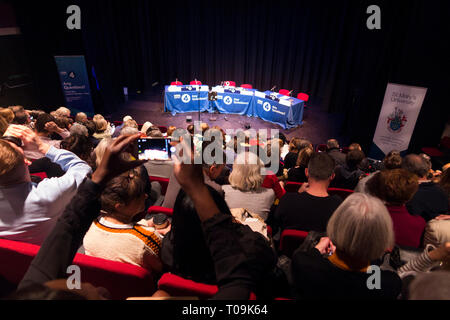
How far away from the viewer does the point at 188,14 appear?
11.2m

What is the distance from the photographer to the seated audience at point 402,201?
6.15 feet

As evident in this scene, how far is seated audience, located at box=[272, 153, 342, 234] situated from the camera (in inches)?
79.0

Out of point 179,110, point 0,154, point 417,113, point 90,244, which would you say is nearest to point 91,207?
point 90,244

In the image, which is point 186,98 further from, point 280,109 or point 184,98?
point 280,109

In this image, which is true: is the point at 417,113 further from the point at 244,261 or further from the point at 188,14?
the point at 188,14

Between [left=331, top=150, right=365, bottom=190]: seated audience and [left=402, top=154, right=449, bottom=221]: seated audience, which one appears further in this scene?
[left=331, top=150, right=365, bottom=190]: seated audience

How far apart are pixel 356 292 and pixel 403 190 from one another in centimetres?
113

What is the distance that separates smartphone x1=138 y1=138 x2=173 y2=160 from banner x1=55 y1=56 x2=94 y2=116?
5405mm

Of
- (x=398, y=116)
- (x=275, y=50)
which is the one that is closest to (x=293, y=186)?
(x=398, y=116)

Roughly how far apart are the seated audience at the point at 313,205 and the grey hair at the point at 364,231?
91 cm

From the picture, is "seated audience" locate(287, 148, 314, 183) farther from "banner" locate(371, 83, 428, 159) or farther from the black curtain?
the black curtain

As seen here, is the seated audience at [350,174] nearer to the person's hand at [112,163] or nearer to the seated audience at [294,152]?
the seated audience at [294,152]

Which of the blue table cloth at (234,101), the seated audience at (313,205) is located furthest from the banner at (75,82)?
the seated audience at (313,205)

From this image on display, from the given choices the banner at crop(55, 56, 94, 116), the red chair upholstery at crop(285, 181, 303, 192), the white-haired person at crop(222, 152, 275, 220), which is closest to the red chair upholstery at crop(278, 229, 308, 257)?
the white-haired person at crop(222, 152, 275, 220)
